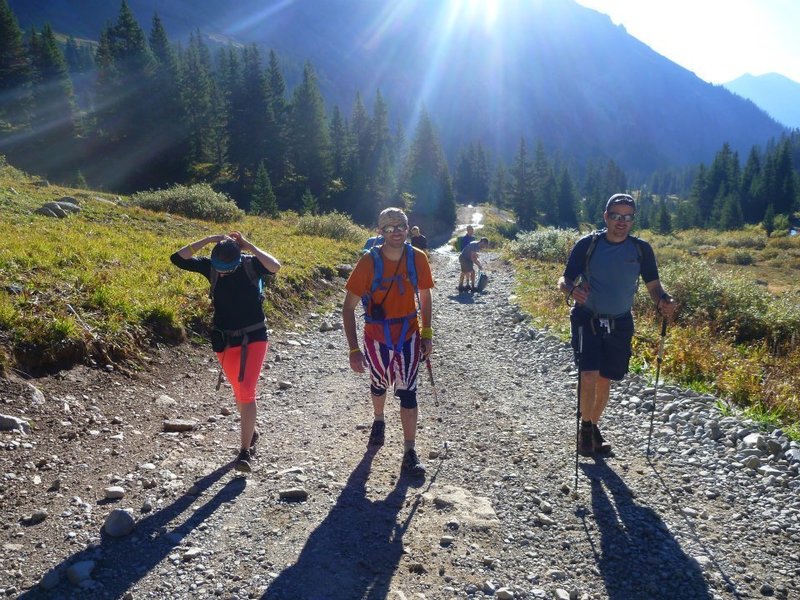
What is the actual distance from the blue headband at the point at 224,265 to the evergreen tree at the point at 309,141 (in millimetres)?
48744

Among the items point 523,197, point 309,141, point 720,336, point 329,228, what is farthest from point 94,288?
point 523,197

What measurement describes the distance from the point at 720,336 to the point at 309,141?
48.5m

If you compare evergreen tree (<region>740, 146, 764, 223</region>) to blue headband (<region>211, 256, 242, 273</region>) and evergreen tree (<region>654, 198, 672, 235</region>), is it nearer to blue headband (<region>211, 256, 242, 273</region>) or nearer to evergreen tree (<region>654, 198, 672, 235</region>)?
evergreen tree (<region>654, 198, 672, 235</region>)

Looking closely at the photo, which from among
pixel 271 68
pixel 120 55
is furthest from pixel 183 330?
pixel 271 68

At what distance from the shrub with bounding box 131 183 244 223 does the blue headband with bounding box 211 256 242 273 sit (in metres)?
19.3

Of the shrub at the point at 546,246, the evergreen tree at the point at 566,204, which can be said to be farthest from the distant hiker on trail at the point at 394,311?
the evergreen tree at the point at 566,204

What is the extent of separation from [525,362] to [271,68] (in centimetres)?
5853

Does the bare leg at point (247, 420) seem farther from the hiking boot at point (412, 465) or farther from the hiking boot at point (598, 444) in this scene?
the hiking boot at point (598, 444)

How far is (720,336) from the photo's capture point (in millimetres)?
9742

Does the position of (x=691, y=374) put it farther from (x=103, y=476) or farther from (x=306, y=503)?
(x=103, y=476)

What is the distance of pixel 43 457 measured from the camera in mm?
4457

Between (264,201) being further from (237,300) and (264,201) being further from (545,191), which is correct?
(545,191)

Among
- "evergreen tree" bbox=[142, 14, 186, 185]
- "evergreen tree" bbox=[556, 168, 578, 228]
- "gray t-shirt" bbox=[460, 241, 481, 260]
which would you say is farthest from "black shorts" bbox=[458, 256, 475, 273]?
"evergreen tree" bbox=[556, 168, 578, 228]

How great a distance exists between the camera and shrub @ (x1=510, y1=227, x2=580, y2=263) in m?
25.2
